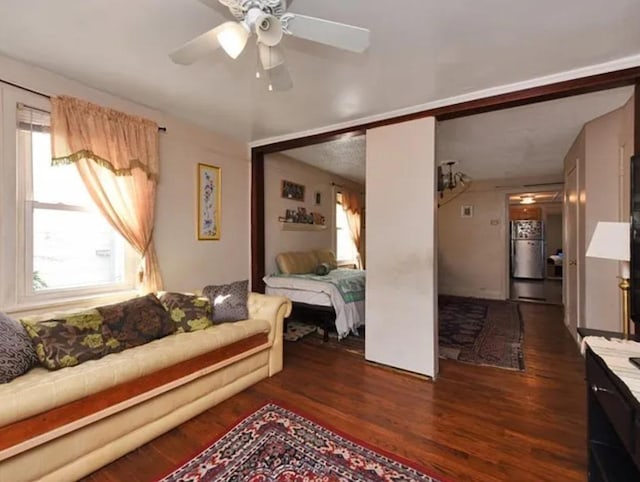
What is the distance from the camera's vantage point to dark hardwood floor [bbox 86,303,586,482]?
176 cm

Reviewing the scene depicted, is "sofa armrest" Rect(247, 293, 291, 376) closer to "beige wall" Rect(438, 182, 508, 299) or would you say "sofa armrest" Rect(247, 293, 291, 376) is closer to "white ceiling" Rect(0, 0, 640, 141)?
"white ceiling" Rect(0, 0, 640, 141)

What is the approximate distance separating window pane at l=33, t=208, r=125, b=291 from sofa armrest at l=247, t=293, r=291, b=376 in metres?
1.26

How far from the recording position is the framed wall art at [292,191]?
492cm

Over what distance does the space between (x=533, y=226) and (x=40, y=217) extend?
1066cm

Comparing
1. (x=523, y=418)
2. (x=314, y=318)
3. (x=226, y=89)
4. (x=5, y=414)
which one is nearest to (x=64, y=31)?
(x=226, y=89)

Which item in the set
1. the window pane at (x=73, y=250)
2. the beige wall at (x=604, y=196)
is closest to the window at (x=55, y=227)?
the window pane at (x=73, y=250)

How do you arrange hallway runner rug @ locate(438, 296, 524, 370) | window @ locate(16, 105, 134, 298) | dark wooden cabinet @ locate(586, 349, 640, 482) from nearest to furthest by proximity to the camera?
dark wooden cabinet @ locate(586, 349, 640, 482), window @ locate(16, 105, 134, 298), hallway runner rug @ locate(438, 296, 524, 370)

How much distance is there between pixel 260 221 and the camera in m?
4.29

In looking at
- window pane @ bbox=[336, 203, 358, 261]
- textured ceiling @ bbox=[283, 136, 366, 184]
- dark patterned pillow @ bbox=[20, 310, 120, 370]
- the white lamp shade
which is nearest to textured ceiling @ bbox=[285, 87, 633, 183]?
textured ceiling @ bbox=[283, 136, 366, 184]

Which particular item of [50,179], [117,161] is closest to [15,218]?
[50,179]

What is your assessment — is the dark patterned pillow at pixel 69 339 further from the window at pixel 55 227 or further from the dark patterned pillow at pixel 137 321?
the window at pixel 55 227

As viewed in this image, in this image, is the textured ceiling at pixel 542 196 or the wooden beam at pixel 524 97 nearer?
the wooden beam at pixel 524 97

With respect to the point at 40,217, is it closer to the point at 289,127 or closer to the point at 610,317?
the point at 289,127

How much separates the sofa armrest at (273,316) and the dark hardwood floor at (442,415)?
140 millimetres
